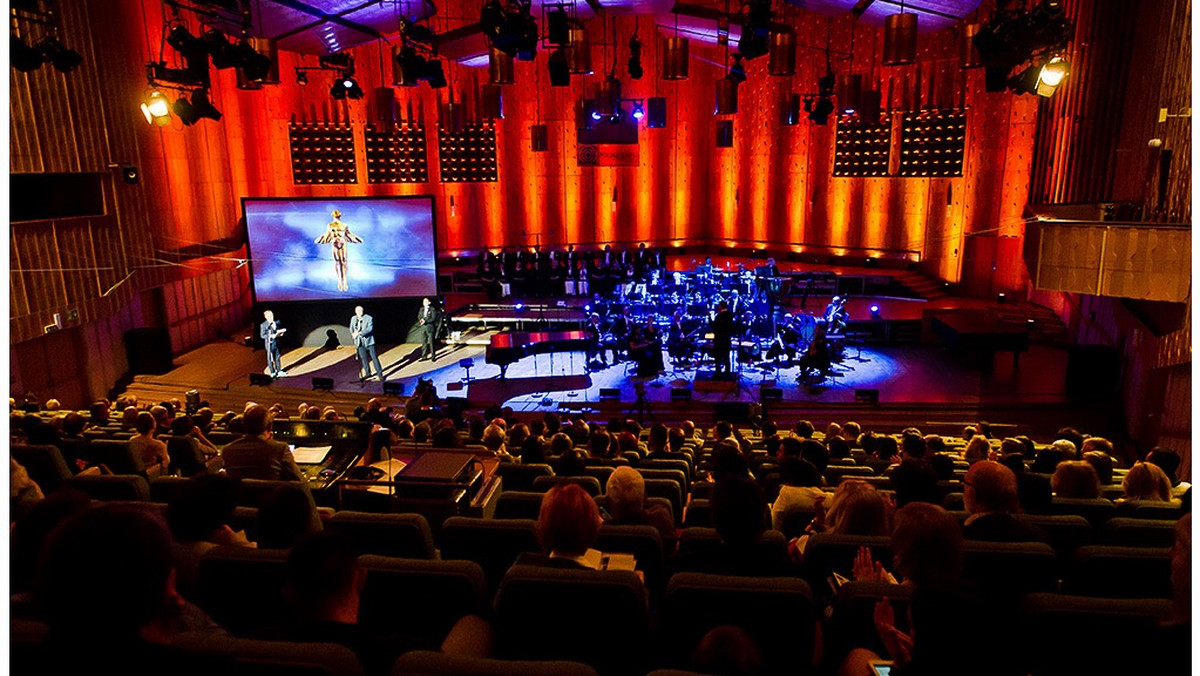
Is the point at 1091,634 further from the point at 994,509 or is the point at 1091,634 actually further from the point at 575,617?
the point at 575,617

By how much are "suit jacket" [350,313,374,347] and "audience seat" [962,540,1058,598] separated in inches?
422

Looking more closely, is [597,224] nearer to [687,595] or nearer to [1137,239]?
[1137,239]

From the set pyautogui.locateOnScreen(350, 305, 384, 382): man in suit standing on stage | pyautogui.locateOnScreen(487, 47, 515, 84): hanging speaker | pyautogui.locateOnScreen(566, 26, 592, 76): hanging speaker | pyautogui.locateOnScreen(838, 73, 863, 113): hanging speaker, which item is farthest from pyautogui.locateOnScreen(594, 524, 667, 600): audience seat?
pyautogui.locateOnScreen(838, 73, 863, 113): hanging speaker

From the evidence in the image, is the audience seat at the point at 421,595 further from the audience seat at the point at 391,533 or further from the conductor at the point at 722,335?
the conductor at the point at 722,335

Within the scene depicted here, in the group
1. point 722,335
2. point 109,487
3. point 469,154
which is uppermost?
point 469,154

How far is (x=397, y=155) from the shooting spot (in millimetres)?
18156

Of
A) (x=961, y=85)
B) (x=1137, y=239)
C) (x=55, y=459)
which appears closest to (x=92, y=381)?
(x=55, y=459)

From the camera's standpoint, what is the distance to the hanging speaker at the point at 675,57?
454 inches

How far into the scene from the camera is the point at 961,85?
16.0 meters

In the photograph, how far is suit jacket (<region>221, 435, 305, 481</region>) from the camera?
4.60 meters

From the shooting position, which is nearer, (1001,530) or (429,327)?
(1001,530)

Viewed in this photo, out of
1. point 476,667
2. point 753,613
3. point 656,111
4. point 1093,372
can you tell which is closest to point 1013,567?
point 753,613

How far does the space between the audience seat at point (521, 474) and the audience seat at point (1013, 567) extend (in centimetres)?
270

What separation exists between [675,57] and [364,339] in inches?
264
